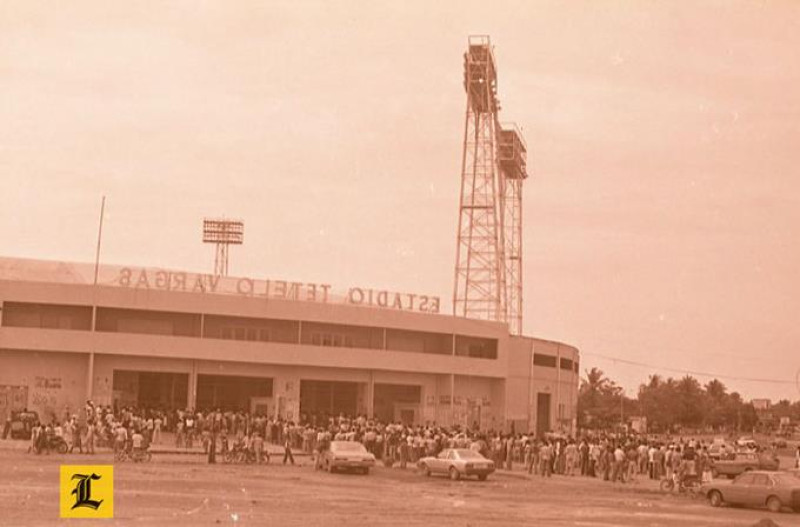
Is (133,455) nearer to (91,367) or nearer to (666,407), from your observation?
(91,367)

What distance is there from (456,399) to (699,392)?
83040 mm

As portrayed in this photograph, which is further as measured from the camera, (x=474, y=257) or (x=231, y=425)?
(x=474, y=257)

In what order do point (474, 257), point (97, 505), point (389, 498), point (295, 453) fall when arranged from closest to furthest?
point (97, 505) → point (389, 498) → point (295, 453) → point (474, 257)

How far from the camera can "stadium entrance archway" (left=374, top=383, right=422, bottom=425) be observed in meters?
73.1

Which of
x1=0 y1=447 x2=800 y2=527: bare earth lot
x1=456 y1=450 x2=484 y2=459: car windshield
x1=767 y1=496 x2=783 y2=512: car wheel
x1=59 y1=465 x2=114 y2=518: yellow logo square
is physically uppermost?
x1=59 y1=465 x2=114 y2=518: yellow logo square

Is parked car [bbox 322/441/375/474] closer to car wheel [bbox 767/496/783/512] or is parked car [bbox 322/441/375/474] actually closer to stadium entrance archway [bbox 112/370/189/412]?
car wheel [bbox 767/496/783/512]

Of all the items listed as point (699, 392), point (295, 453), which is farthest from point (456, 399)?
point (699, 392)

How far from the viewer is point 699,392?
14888 cm

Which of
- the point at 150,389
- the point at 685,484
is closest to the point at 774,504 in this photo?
the point at 685,484

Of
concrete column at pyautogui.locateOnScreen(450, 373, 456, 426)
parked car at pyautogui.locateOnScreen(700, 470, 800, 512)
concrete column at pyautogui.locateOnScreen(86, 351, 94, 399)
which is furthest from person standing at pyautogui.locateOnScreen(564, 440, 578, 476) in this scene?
concrete column at pyautogui.locateOnScreen(450, 373, 456, 426)

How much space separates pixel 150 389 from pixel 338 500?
1570 inches

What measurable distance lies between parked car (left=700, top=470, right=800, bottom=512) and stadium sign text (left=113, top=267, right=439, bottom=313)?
4148cm

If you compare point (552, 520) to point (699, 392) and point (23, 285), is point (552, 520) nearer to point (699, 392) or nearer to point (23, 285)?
point (23, 285)

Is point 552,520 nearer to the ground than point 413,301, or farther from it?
nearer to the ground
